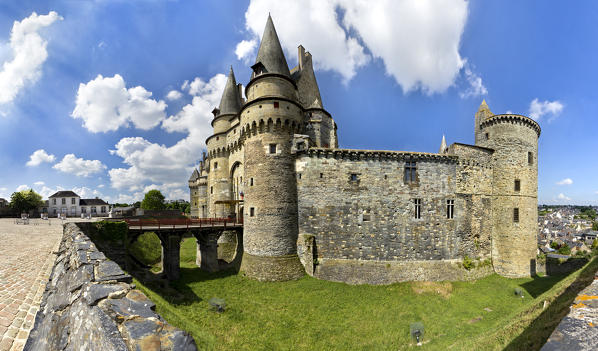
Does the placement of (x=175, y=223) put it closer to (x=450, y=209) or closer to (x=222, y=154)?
(x=222, y=154)

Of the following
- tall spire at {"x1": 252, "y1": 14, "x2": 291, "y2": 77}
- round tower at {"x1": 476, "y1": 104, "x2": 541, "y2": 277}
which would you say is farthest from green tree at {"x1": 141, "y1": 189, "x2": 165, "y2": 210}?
round tower at {"x1": 476, "y1": 104, "x2": 541, "y2": 277}

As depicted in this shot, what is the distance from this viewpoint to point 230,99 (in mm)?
28656

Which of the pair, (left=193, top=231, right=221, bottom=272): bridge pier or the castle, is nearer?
the castle

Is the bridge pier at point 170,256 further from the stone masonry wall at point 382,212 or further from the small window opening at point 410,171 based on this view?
the small window opening at point 410,171

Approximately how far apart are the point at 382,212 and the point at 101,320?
19.0 m

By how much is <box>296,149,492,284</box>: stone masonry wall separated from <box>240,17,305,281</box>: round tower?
128cm

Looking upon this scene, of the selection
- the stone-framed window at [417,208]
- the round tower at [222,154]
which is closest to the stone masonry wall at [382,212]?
the stone-framed window at [417,208]

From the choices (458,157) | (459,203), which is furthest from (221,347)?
(458,157)

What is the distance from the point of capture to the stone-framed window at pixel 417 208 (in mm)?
19125

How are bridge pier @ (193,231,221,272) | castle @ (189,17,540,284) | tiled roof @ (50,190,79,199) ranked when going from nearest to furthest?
1. castle @ (189,17,540,284)
2. bridge pier @ (193,231,221,272)
3. tiled roof @ (50,190,79,199)

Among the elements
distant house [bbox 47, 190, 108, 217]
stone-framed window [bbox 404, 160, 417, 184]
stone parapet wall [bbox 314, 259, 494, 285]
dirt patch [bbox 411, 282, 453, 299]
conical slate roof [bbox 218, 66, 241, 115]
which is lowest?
dirt patch [bbox 411, 282, 453, 299]

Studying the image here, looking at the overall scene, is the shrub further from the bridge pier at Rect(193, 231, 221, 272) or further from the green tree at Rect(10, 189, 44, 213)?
the green tree at Rect(10, 189, 44, 213)

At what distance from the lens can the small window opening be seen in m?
19.3

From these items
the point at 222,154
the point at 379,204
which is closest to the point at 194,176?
the point at 222,154
